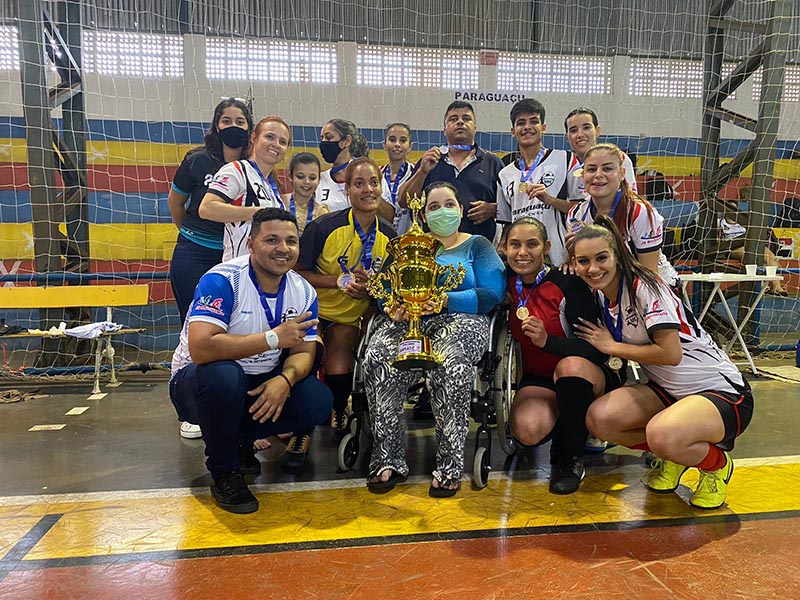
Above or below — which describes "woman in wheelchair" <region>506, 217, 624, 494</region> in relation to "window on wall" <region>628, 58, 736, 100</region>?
below

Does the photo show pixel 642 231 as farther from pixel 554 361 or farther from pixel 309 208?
pixel 309 208

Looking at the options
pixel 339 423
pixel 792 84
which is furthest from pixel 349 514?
pixel 792 84

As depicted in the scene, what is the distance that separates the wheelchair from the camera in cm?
230

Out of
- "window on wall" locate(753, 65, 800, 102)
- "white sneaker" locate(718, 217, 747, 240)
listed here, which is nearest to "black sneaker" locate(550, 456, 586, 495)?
"white sneaker" locate(718, 217, 747, 240)

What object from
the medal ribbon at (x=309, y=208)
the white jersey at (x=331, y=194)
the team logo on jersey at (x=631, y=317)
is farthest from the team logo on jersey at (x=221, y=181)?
the team logo on jersey at (x=631, y=317)

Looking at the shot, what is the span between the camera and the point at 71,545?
1864 mm

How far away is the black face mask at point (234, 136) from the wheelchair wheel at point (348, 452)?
1.58 meters

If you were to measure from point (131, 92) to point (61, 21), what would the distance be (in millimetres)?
1309

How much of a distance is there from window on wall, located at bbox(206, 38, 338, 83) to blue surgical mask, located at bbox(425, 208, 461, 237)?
4.47 meters

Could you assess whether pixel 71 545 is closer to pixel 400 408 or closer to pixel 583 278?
pixel 400 408

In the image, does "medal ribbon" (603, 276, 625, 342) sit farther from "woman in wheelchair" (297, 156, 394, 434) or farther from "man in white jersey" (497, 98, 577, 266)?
"woman in wheelchair" (297, 156, 394, 434)

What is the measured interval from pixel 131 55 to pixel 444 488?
575cm

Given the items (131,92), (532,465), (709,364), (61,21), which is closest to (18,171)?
(131,92)

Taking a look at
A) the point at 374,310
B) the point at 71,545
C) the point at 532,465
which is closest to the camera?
the point at 71,545
